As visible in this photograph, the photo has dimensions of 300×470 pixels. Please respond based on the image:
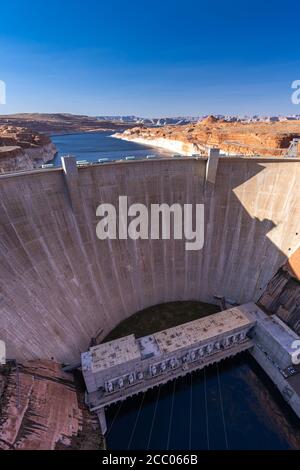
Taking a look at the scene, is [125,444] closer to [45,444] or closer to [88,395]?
[88,395]

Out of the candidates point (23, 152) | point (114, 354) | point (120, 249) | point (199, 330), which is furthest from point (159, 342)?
point (23, 152)

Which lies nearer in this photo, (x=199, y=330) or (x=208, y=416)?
(x=208, y=416)

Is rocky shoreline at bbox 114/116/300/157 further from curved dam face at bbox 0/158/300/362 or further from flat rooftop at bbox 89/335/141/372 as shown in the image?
flat rooftop at bbox 89/335/141/372

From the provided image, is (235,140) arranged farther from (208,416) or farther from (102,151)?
(208,416)

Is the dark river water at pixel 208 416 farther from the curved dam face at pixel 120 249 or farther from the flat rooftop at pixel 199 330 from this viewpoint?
the curved dam face at pixel 120 249

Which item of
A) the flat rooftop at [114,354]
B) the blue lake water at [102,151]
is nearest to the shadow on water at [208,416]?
the flat rooftop at [114,354]
